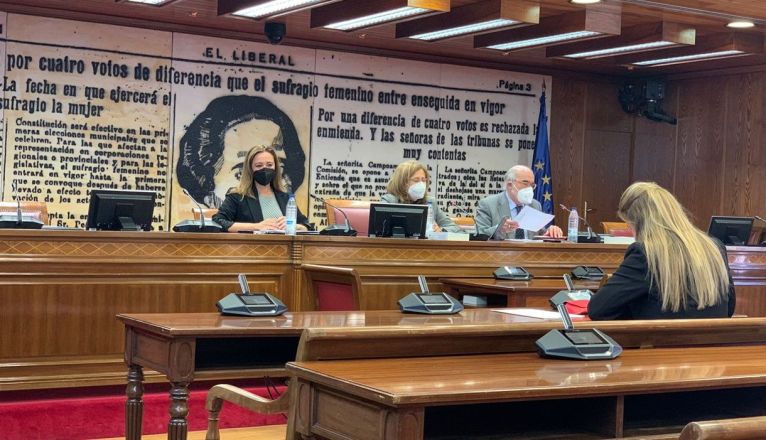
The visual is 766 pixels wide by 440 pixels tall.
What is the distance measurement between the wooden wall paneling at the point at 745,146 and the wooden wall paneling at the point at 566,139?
1.43m

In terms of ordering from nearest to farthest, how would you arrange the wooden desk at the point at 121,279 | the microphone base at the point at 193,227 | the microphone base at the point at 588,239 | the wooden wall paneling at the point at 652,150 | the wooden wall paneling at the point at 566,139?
the wooden desk at the point at 121,279 < the microphone base at the point at 193,227 < the microphone base at the point at 588,239 < the wooden wall paneling at the point at 566,139 < the wooden wall paneling at the point at 652,150

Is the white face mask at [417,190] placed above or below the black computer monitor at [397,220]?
above

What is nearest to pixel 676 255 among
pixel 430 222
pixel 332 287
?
pixel 332 287

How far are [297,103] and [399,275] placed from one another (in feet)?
11.6

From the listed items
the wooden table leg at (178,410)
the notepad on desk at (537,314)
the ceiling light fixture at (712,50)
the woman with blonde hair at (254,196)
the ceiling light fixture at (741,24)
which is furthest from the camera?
the ceiling light fixture at (712,50)

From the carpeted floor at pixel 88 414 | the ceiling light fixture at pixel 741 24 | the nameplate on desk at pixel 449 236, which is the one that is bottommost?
the carpeted floor at pixel 88 414

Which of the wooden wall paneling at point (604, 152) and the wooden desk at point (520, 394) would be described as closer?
the wooden desk at point (520, 394)

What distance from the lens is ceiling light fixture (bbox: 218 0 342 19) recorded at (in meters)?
7.13

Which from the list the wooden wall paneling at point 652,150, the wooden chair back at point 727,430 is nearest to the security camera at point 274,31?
the wooden wall paneling at point 652,150

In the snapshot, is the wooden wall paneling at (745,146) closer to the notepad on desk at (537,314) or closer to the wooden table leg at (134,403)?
the notepad on desk at (537,314)

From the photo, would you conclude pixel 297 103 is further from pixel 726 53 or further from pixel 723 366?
pixel 723 366

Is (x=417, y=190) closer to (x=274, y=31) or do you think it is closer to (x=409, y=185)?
(x=409, y=185)

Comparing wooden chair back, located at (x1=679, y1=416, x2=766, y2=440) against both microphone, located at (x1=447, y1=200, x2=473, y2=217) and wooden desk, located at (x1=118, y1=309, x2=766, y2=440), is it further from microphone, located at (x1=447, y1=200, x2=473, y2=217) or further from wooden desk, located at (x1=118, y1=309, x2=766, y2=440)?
microphone, located at (x1=447, y1=200, x2=473, y2=217)

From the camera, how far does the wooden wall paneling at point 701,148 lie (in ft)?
34.5
